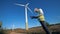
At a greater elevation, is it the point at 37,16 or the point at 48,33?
the point at 37,16

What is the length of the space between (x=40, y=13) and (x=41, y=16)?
0.11 meters

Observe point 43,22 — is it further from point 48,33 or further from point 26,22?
point 26,22

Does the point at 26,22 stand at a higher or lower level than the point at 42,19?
higher

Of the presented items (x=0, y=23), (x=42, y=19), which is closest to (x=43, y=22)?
(x=42, y=19)

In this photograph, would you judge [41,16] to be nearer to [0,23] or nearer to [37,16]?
[37,16]

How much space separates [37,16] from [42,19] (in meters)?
0.21

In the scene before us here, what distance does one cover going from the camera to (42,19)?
249 inches

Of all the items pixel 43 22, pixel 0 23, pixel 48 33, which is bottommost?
pixel 48 33

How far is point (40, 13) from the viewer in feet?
20.9

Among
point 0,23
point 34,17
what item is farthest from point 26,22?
point 34,17

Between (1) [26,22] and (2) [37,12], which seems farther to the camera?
(1) [26,22]

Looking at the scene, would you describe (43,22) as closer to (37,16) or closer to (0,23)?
(37,16)

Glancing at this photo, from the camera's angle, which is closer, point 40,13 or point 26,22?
point 40,13

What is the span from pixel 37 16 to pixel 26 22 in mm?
19473
